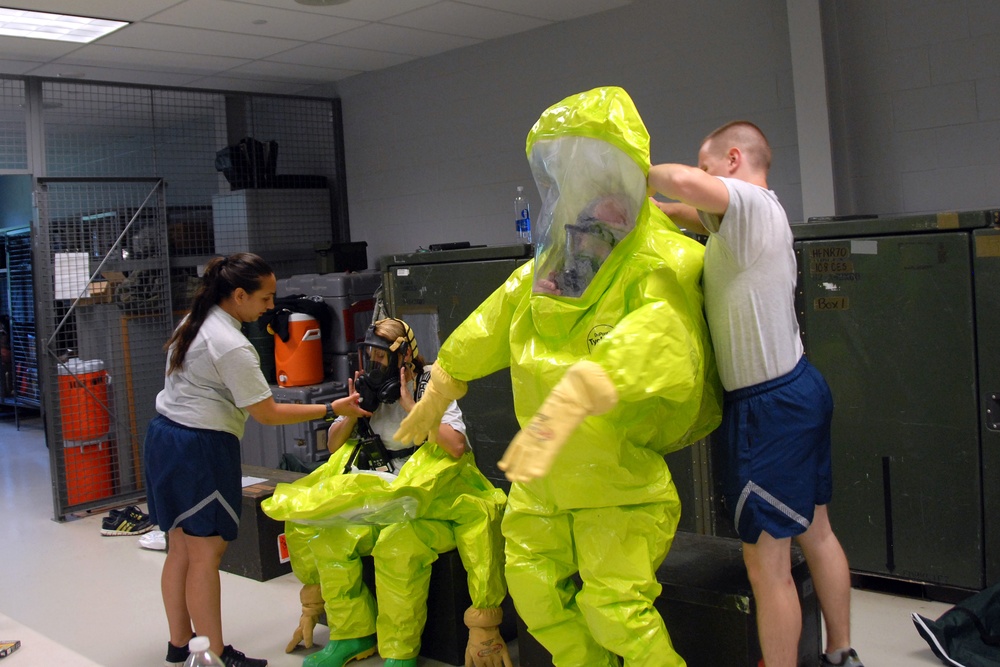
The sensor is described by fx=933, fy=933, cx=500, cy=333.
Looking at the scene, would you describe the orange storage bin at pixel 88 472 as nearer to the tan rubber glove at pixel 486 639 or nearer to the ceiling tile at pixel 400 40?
the ceiling tile at pixel 400 40

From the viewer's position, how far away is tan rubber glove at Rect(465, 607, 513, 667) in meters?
2.82

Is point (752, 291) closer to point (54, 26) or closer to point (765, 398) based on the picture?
point (765, 398)

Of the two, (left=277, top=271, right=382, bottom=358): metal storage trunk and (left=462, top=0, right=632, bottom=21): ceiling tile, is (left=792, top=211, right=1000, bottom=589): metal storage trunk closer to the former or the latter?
(left=462, top=0, right=632, bottom=21): ceiling tile

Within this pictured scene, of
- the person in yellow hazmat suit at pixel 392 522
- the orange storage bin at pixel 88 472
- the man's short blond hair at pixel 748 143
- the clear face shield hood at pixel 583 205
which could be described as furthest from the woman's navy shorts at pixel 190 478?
the orange storage bin at pixel 88 472

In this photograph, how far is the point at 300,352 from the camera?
5469 mm

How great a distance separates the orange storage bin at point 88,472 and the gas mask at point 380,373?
10.1ft

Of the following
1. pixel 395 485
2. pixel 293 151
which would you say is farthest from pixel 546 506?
pixel 293 151

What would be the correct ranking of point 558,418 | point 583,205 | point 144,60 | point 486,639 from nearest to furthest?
point 558,418 → point 583,205 → point 486,639 → point 144,60

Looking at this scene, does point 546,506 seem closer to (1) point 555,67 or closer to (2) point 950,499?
(2) point 950,499

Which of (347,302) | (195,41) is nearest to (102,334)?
(347,302)

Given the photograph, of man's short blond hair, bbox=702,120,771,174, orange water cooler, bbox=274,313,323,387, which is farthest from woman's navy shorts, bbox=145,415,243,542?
orange water cooler, bbox=274,313,323,387

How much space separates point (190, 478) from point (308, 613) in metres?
0.67

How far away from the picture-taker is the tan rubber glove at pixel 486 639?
2824 mm

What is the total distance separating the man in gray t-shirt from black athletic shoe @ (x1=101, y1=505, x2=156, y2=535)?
3.63 meters
